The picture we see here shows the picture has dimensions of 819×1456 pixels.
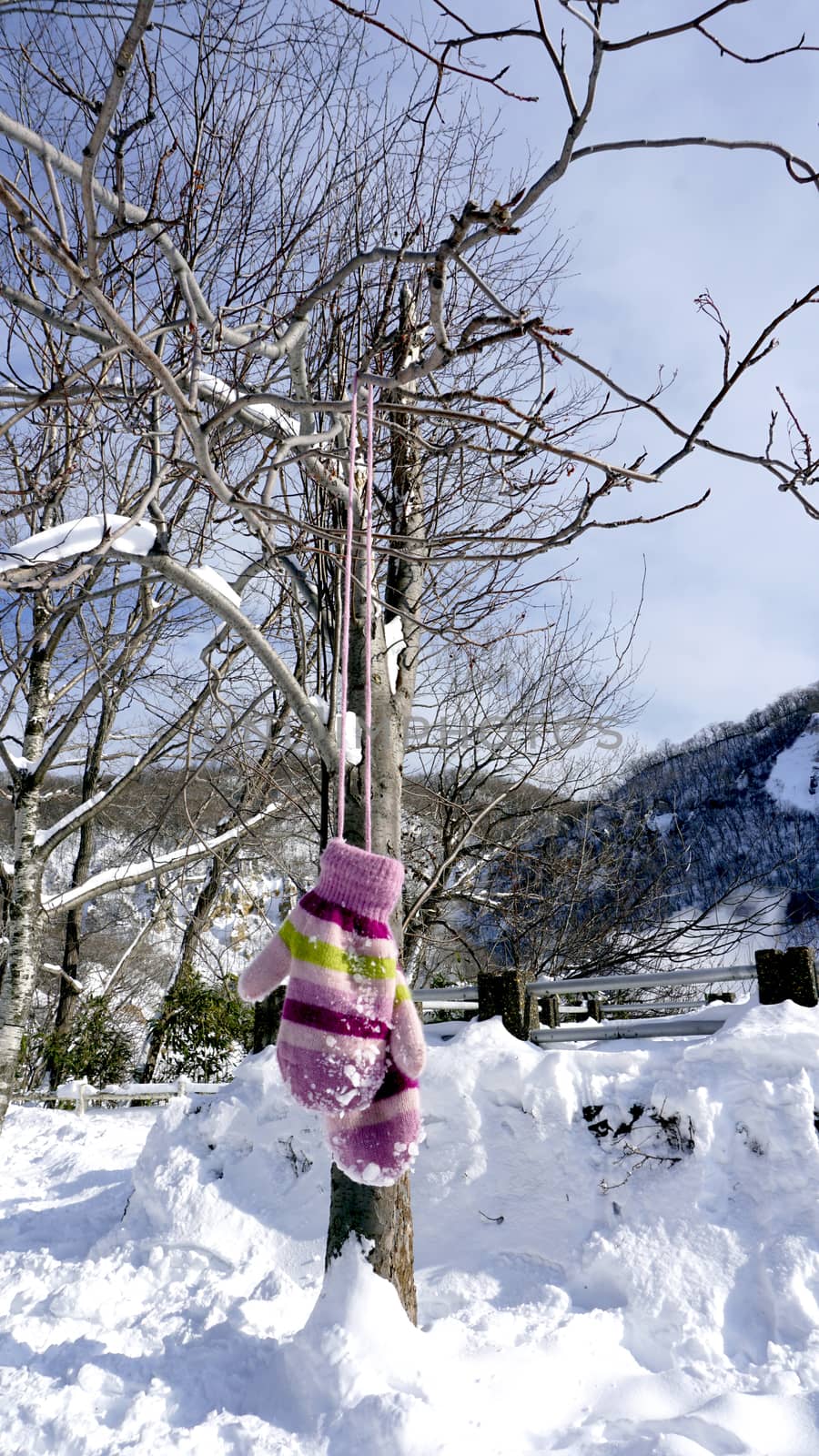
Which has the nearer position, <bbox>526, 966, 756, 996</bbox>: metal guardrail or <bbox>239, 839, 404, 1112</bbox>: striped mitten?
<bbox>239, 839, 404, 1112</bbox>: striped mitten

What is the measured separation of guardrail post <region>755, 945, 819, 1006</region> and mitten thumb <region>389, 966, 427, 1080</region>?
3.38m

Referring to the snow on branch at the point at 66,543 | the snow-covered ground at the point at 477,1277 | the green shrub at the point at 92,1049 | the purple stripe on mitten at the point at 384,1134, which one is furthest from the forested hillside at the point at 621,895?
the green shrub at the point at 92,1049

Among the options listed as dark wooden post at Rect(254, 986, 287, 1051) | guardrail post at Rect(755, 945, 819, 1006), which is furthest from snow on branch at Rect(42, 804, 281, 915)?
guardrail post at Rect(755, 945, 819, 1006)

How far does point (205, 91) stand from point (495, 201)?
3450 millimetres

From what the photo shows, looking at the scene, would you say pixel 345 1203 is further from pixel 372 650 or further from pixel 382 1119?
pixel 372 650

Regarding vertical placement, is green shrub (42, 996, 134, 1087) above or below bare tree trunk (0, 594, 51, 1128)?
below

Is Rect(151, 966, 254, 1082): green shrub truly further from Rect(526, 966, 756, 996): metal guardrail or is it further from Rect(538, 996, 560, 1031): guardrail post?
Rect(526, 966, 756, 996): metal guardrail

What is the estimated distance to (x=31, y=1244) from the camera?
4637 millimetres

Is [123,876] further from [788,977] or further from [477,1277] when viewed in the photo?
[788,977]

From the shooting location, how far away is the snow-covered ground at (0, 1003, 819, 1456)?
8.54 feet

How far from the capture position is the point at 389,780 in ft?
11.8

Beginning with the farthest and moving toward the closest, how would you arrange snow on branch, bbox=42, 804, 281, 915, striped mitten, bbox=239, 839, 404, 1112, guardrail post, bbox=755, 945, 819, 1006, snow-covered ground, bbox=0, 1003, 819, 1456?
snow on branch, bbox=42, 804, 281, 915 → guardrail post, bbox=755, 945, 819, 1006 → snow-covered ground, bbox=0, 1003, 819, 1456 → striped mitten, bbox=239, 839, 404, 1112

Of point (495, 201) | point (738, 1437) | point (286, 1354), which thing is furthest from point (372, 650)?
point (738, 1437)

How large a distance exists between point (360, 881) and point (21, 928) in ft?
20.4
